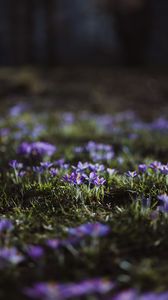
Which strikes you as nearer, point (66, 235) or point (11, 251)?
point (11, 251)

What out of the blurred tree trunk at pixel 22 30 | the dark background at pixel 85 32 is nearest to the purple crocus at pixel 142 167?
the dark background at pixel 85 32

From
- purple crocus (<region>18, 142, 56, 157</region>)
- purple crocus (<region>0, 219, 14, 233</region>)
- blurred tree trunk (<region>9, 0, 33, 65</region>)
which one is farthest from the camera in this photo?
blurred tree trunk (<region>9, 0, 33, 65</region>)

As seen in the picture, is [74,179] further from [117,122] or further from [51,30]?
[51,30]

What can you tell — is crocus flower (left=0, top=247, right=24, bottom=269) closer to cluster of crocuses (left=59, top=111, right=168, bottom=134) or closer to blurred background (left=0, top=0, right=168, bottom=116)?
cluster of crocuses (left=59, top=111, right=168, bottom=134)

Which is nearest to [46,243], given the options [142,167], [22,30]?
[142,167]

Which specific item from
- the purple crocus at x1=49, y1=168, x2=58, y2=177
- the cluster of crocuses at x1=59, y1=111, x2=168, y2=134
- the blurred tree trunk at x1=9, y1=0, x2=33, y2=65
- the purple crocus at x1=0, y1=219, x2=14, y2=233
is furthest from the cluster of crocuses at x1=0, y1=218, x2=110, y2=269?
the blurred tree trunk at x1=9, y1=0, x2=33, y2=65

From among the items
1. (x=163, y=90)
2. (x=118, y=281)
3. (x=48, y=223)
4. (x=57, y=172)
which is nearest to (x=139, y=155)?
(x=57, y=172)

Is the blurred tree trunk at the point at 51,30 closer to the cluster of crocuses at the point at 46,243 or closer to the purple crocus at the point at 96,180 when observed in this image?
the purple crocus at the point at 96,180

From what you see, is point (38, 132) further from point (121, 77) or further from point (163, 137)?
point (121, 77)
